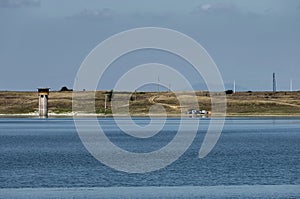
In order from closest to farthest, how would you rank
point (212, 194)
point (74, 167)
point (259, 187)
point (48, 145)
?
point (212, 194)
point (259, 187)
point (74, 167)
point (48, 145)

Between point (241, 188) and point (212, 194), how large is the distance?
353 centimetres

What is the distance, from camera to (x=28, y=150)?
98250 mm

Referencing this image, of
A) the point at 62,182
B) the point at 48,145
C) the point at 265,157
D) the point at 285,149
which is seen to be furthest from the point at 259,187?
the point at 48,145

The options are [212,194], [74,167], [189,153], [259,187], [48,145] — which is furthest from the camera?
[48,145]

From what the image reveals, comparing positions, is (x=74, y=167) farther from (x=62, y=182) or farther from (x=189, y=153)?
(x=189, y=153)

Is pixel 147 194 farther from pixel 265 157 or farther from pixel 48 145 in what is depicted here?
pixel 48 145

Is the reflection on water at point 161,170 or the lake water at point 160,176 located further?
the reflection on water at point 161,170

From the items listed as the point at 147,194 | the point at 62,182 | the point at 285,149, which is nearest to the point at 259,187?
the point at 147,194

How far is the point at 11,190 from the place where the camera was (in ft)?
181

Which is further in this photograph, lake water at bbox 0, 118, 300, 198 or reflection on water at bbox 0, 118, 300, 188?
reflection on water at bbox 0, 118, 300, 188

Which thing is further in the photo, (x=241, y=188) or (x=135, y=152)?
(x=135, y=152)

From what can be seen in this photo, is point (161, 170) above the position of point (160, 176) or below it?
above

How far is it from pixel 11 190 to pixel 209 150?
45868 mm

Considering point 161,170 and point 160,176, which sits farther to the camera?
point 161,170
